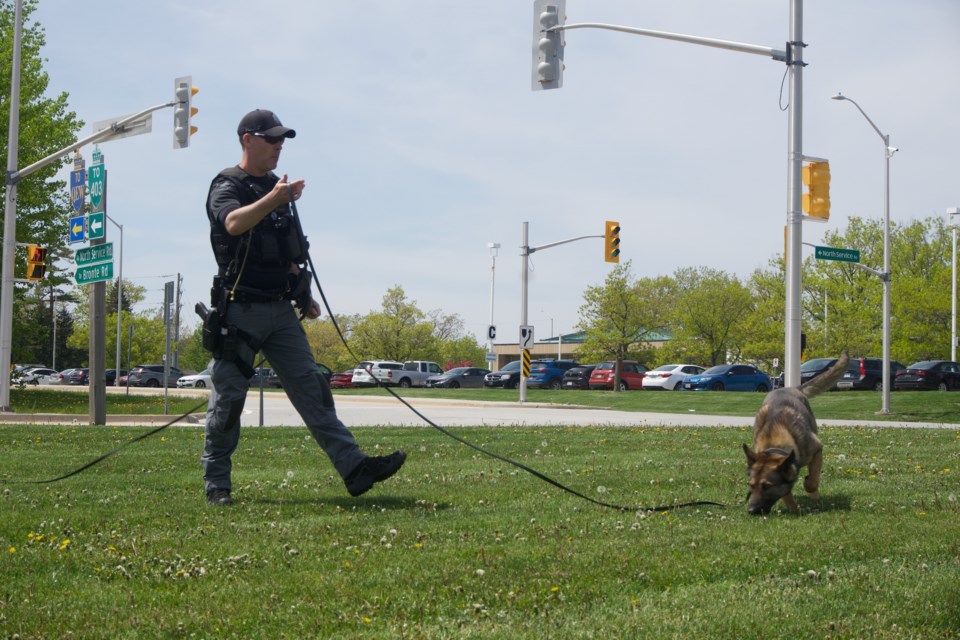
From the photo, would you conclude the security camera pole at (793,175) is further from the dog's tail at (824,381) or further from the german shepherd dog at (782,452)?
the german shepherd dog at (782,452)

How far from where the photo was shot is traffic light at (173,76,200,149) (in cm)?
1938

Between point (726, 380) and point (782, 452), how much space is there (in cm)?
3872

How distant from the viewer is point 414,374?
192ft

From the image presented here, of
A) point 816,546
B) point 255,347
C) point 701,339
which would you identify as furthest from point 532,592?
point 701,339

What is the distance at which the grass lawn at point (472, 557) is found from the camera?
11.3 ft

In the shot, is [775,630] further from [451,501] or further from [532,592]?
[451,501]

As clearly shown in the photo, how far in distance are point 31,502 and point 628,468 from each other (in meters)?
4.64

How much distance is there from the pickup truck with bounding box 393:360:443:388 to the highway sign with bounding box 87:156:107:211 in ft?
134

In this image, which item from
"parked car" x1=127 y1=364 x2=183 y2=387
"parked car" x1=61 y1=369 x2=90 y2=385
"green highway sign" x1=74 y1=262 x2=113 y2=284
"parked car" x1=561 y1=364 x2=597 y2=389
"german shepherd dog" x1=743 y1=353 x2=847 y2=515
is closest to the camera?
"german shepherd dog" x1=743 y1=353 x2=847 y2=515

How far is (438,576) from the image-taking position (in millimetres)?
4051

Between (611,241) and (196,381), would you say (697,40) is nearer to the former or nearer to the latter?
(611,241)

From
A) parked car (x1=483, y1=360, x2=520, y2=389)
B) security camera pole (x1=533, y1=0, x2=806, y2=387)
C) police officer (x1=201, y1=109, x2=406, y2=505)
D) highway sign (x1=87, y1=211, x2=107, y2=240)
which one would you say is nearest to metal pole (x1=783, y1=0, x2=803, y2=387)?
security camera pole (x1=533, y1=0, x2=806, y2=387)

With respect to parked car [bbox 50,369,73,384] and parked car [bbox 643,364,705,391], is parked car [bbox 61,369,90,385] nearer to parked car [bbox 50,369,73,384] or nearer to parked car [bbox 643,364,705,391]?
parked car [bbox 50,369,73,384]

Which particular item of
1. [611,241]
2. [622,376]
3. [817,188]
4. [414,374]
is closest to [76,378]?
[414,374]
